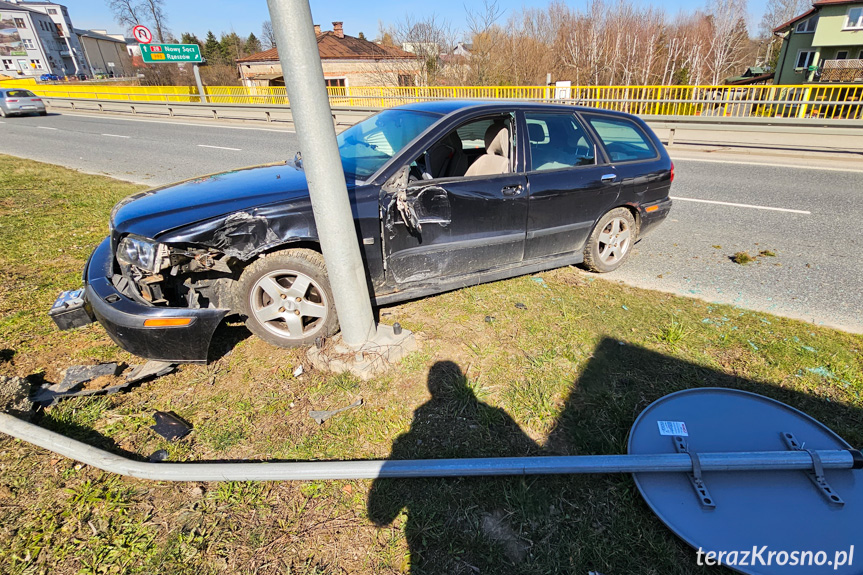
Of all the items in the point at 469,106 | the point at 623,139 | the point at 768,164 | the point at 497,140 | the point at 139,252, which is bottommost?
the point at 768,164

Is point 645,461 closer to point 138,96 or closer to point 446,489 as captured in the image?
point 446,489

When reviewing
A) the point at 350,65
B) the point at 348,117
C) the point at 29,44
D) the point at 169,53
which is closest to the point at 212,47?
the point at 29,44

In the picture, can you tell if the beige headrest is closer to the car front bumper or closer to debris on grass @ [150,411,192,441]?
the car front bumper

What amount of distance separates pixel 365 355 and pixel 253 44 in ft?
287

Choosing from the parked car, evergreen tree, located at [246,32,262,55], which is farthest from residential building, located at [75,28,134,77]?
the parked car

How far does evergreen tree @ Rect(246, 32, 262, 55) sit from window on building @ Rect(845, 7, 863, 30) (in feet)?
243

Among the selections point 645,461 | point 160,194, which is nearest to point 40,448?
point 160,194

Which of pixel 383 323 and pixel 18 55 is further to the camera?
pixel 18 55

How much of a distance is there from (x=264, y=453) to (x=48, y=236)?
5.14m

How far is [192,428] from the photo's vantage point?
103 inches

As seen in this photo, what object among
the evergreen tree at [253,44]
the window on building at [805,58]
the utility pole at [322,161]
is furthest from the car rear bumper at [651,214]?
the evergreen tree at [253,44]

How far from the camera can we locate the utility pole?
230 centimetres

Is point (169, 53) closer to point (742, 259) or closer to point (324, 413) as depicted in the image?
point (324, 413)

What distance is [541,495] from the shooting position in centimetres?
218
